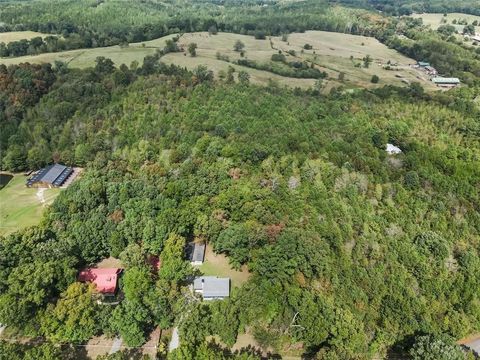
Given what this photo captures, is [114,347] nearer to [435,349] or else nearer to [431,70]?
[435,349]

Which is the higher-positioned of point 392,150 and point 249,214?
point 249,214

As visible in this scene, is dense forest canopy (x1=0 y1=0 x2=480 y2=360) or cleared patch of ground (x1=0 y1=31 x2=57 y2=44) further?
cleared patch of ground (x1=0 y1=31 x2=57 y2=44)

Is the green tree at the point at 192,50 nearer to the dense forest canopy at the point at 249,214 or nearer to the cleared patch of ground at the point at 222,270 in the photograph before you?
the dense forest canopy at the point at 249,214

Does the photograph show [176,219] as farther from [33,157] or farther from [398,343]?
[33,157]

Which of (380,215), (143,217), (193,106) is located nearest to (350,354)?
(380,215)

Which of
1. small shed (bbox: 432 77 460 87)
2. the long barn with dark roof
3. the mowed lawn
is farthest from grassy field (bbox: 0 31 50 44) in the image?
small shed (bbox: 432 77 460 87)

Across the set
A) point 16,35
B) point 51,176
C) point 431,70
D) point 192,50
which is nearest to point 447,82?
point 431,70

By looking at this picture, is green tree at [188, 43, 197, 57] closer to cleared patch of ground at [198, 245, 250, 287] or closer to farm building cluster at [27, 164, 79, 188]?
farm building cluster at [27, 164, 79, 188]
